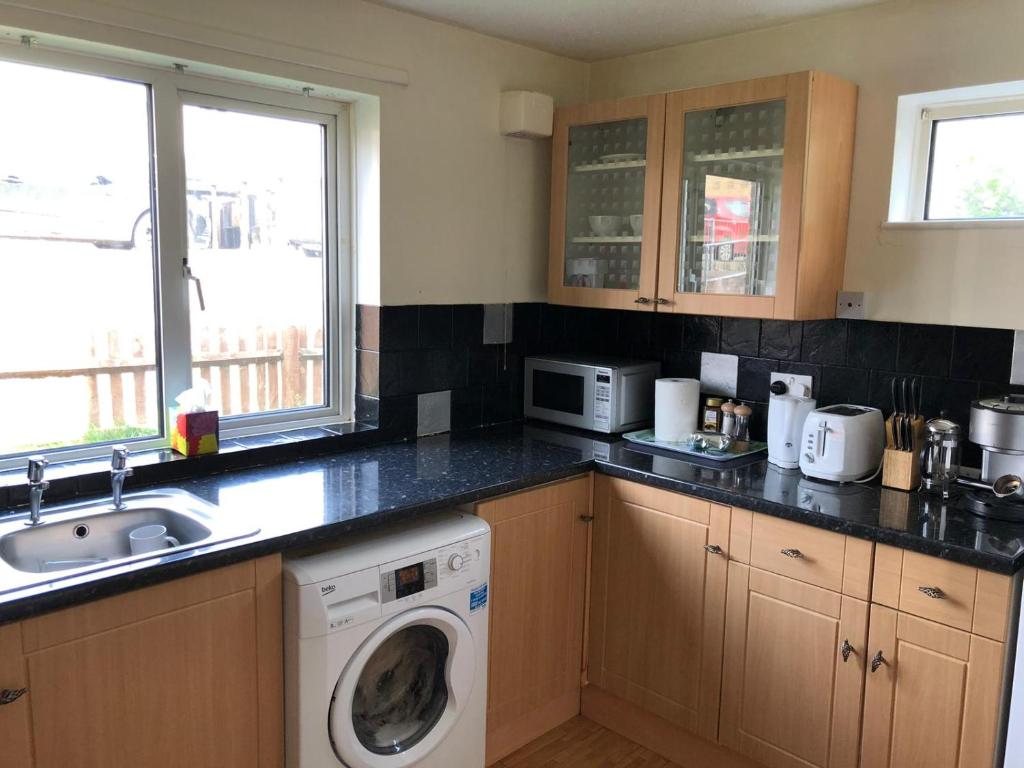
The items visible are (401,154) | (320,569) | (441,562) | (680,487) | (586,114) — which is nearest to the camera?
(320,569)

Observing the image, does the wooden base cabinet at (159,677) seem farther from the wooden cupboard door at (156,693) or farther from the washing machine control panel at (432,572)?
the washing machine control panel at (432,572)

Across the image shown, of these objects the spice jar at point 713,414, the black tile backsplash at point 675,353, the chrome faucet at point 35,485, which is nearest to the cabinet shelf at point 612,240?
the black tile backsplash at point 675,353

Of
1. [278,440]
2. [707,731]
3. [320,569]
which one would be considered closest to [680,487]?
[707,731]

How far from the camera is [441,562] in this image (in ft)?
6.87

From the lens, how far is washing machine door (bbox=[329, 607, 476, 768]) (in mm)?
1956

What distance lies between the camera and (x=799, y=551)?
2152 millimetres

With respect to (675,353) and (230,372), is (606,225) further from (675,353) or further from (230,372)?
(230,372)

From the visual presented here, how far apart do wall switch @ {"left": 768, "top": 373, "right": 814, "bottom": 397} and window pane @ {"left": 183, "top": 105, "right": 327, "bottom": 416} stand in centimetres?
159

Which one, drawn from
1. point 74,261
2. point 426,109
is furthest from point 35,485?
point 426,109

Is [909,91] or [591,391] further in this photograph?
[591,391]

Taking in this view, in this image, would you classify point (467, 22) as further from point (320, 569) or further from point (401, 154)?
point (320, 569)

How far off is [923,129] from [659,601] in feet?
5.50

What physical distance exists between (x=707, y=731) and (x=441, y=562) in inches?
39.0

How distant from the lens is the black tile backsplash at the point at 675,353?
8.11 ft
